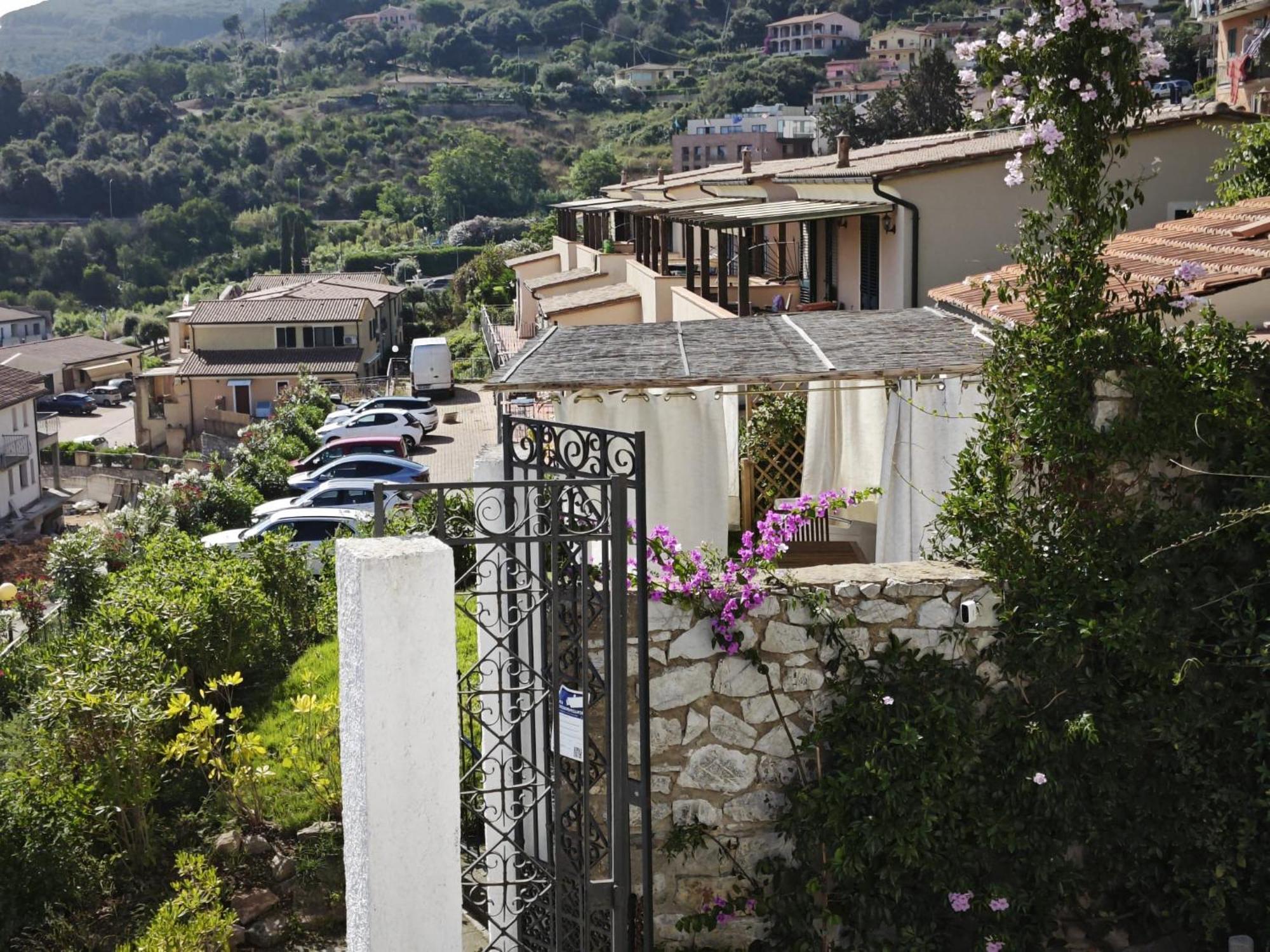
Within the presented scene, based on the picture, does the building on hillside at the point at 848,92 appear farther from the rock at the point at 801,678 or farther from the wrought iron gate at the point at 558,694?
the wrought iron gate at the point at 558,694

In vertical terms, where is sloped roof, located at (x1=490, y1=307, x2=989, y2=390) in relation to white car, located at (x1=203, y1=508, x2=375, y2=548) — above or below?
above

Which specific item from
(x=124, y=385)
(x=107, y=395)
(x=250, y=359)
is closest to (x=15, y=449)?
(x=250, y=359)

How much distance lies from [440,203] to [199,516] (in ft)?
Result: 328

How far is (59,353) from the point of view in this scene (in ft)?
261

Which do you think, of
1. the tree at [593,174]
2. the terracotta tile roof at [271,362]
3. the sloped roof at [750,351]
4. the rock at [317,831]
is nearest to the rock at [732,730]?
the sloped roof at [750,351]

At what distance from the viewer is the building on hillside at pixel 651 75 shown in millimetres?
174375

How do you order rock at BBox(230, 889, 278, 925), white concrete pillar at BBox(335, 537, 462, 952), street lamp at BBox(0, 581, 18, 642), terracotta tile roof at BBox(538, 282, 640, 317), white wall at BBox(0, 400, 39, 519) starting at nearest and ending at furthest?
white concrete pillar at BBox(335, 537, 462, 952) → rock at BBox(230, 889, 278, 925) → street lamp at BBox(0, 581, 18, 642) → terracotta tile roof at BBox(538, 282, 640, 317) → white wall at BBox(0, 400, 39, 519)

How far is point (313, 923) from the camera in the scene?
8164 millimetres

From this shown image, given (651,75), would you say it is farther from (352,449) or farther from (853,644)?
(853,644)

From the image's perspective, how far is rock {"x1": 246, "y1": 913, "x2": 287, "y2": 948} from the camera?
798 centimetres

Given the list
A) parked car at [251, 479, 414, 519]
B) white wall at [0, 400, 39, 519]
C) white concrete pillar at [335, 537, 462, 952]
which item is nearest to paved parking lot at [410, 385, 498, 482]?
parked car at [251, 479, 414, 519]

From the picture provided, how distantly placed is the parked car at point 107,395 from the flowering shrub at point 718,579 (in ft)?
243

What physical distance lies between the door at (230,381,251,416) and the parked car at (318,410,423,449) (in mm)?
17194

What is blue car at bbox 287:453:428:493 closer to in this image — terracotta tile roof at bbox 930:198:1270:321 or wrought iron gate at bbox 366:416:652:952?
terracotta tile roof at bbox 930:198:1270:321
